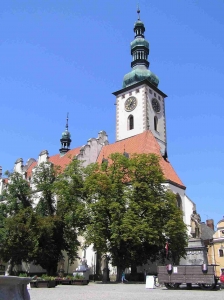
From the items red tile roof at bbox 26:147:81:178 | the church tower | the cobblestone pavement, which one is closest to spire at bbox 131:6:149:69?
the church tower

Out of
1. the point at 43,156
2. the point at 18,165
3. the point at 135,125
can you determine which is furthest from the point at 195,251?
the point at 18,165

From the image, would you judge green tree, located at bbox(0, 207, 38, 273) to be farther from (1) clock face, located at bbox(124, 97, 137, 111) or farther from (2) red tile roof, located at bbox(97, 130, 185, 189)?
(1) clock face, located at bbox(124, 97, 137, 111)

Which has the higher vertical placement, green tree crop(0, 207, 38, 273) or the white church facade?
the white church facade

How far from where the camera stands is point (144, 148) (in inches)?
1395

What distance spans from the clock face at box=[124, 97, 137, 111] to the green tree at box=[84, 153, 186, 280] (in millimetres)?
18572

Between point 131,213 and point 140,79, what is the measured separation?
25971 mm

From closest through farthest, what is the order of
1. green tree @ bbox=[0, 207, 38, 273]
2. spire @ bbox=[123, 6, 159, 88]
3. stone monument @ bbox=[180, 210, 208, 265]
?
green tree @ bbox=[0, 207, 38, 273]
stone monument @ bbox=[180, 210, 208, 265]
spire @ bbox=[123, 6, 159, 88]

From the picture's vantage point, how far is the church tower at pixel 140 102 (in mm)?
43500

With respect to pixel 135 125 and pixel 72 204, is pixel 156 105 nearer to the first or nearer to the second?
pixel 135 125

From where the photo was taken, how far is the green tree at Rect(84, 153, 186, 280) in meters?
23.9

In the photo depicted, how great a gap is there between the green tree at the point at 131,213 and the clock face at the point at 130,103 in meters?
18.6

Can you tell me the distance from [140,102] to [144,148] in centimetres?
1058

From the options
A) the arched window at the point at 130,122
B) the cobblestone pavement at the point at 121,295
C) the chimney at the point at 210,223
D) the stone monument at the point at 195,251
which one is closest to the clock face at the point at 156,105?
the arched window at the point at 130,122

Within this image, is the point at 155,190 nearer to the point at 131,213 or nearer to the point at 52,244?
the point at 131,213
